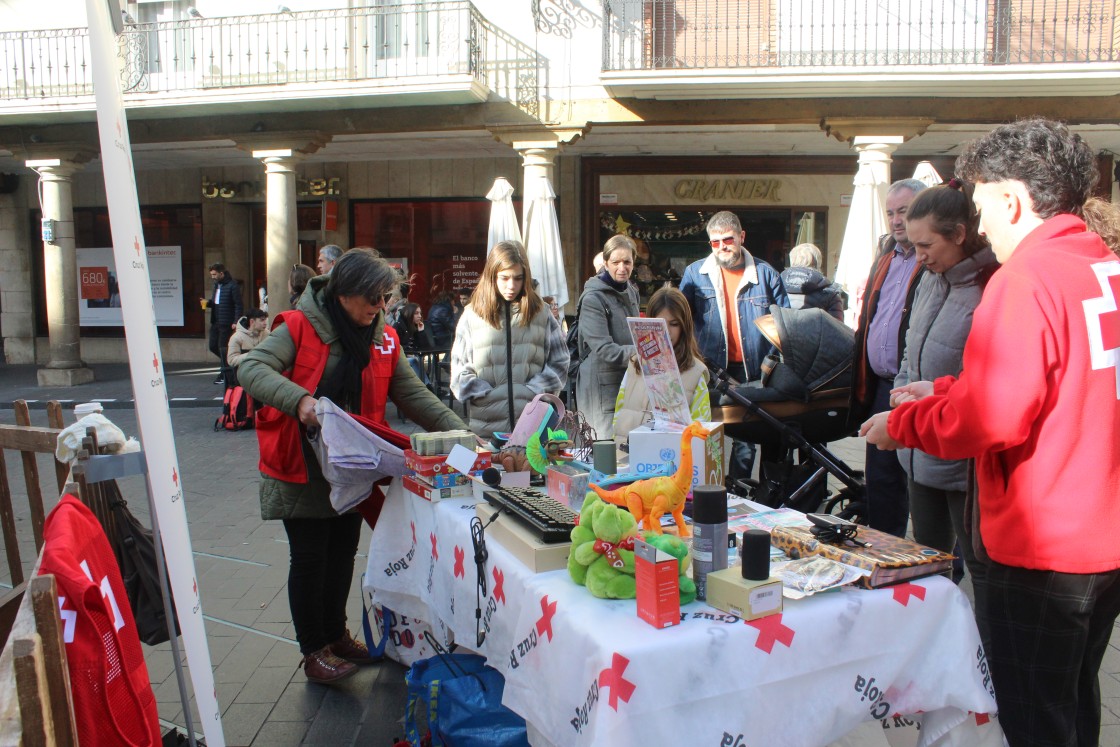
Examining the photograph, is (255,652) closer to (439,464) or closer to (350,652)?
(350,652)

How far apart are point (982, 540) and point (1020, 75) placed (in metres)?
11.2

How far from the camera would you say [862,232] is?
422 inches

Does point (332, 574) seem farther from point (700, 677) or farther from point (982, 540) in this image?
point (982, 540)

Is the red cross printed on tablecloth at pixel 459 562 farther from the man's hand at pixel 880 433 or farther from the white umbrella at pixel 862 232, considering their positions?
the white umbrella at pixel 862 232

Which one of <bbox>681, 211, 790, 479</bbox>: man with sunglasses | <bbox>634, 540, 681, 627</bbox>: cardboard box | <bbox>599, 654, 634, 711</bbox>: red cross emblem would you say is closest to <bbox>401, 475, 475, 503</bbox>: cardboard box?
<bbox>634, 540, 681, 627</bbox>: cardboard box

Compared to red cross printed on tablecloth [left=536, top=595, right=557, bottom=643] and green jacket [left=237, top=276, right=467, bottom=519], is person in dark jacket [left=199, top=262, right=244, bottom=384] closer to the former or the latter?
green jacket [left=237, top=276, right=467, bottom=519]

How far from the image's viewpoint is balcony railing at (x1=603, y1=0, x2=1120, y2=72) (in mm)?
12039

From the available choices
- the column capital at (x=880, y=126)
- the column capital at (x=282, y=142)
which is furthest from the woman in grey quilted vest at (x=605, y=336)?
the column capital at (x=282, y=142)

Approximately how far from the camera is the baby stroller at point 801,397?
4.57 meters

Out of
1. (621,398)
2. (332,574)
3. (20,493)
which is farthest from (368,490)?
(20,493)

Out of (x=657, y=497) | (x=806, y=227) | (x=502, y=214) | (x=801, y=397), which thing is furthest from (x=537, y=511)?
(x=806, y=227)

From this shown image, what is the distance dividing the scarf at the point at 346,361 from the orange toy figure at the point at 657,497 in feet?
4.86

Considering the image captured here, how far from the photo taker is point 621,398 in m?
3.96

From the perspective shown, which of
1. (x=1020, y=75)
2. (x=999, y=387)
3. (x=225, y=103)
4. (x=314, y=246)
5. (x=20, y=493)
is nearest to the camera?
(x=999, y=387)
